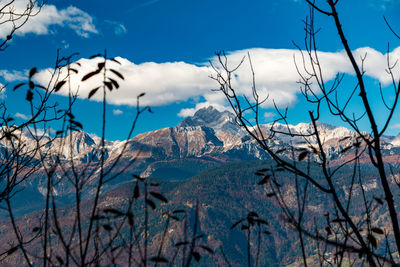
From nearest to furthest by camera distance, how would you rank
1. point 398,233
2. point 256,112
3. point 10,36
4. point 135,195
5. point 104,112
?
point 398,233, point 135,195, point 104,112, point 256,112, point 10,36

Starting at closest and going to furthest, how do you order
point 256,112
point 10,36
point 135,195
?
1. point 135,195
2. point 256,112
3. point 10,36

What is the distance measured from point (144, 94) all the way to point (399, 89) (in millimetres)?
2634

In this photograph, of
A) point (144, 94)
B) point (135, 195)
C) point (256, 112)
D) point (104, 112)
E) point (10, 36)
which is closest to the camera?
point (135, 195)

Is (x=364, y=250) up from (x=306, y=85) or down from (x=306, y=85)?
down

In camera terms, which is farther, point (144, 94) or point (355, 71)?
point (144, 94)

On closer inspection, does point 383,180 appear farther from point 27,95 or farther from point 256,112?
point 27,95

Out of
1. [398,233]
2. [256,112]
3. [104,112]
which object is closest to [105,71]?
[104,112]

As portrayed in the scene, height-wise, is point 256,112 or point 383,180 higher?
point 256,112

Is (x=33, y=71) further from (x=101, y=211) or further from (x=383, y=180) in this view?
(x=383, y=180)

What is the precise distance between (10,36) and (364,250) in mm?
7059

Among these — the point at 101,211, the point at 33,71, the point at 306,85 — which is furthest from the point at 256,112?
the point at 33,71

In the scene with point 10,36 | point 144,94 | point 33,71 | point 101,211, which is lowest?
point 101,211

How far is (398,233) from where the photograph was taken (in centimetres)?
330

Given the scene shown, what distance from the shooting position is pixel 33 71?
4.11m
